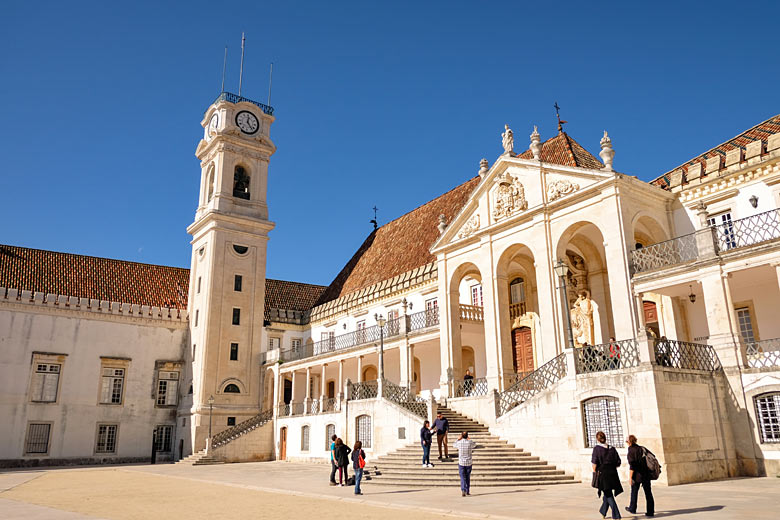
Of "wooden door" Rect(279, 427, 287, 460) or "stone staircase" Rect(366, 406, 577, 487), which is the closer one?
"stone staircase" Rect(366, 406, 577, 487)

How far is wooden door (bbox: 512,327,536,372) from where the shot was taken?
78.1ft

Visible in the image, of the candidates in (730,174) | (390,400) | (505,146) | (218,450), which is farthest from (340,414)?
(730,174)

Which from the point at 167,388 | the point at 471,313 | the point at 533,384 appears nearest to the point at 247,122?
the point at 167,388

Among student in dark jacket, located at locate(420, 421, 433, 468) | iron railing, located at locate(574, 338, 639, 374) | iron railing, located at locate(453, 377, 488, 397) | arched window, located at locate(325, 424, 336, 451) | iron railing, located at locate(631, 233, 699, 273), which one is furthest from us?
arched window, located at locate(325, 424, 336, 451)

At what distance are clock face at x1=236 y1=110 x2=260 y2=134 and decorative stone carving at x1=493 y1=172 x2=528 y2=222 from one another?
74.5 ft

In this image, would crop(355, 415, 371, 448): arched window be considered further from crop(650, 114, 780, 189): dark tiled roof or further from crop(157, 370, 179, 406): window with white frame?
crop(157, 370, 179, 406): window with white frame

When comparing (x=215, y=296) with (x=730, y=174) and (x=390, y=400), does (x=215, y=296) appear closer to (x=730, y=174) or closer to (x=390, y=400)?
(x=390, y=400)

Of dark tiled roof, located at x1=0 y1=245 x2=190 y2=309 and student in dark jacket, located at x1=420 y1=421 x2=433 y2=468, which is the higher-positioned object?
dark tiled roof, located at x1=0 y1=245 x2=190 y2=309

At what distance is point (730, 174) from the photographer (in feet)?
59.8

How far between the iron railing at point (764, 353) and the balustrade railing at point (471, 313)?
34.9 ft

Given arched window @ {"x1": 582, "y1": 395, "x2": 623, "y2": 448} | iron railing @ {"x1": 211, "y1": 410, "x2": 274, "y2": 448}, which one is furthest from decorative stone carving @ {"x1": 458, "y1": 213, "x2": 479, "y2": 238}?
iron railing @ {"x1": 211, "y1": 410, "x2": 274, "y2": 448}

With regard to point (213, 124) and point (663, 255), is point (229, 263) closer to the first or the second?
point (213, 124)

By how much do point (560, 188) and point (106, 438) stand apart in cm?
2886

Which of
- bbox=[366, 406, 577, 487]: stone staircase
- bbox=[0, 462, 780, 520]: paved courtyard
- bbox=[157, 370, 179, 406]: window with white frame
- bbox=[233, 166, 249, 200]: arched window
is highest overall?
bbox=[233, 166, 249, 200]: arched window
